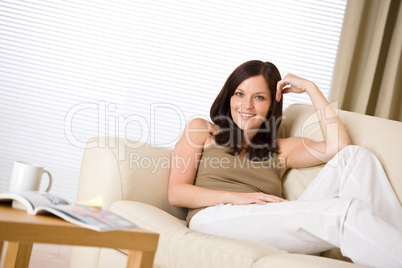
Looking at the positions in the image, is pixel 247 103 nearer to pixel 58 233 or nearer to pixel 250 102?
pixel 250 102

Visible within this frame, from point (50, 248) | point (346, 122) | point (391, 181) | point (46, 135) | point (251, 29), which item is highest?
point (251, 29)

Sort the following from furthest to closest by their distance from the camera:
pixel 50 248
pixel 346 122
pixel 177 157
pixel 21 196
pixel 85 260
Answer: pixel 50 248
pixel 346 122
pixel 177 157
pixel 85 260
pixel 21 196

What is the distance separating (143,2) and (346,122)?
1857 mm

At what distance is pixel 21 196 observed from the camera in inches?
42.0

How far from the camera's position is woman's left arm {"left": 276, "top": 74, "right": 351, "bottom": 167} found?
208cm

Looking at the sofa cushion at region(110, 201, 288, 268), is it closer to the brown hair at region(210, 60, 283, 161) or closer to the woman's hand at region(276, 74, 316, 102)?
the brown hair at region(210, 60, 283, 161)

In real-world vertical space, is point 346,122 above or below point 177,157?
above

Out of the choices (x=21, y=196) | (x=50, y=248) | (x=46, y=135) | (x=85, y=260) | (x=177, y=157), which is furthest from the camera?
(x=46, y=135)

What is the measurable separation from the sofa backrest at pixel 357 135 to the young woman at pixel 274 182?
6cm

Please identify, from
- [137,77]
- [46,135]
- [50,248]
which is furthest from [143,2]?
[50,248]

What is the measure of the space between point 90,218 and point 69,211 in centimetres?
5

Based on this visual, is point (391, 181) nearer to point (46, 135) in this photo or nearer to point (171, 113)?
point (171, 113)

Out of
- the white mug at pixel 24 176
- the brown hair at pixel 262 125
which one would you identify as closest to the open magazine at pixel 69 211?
the white mug at pixel 24 176

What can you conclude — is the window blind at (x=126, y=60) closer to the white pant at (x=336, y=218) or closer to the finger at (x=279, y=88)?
the finger at (x=279, y=88)
